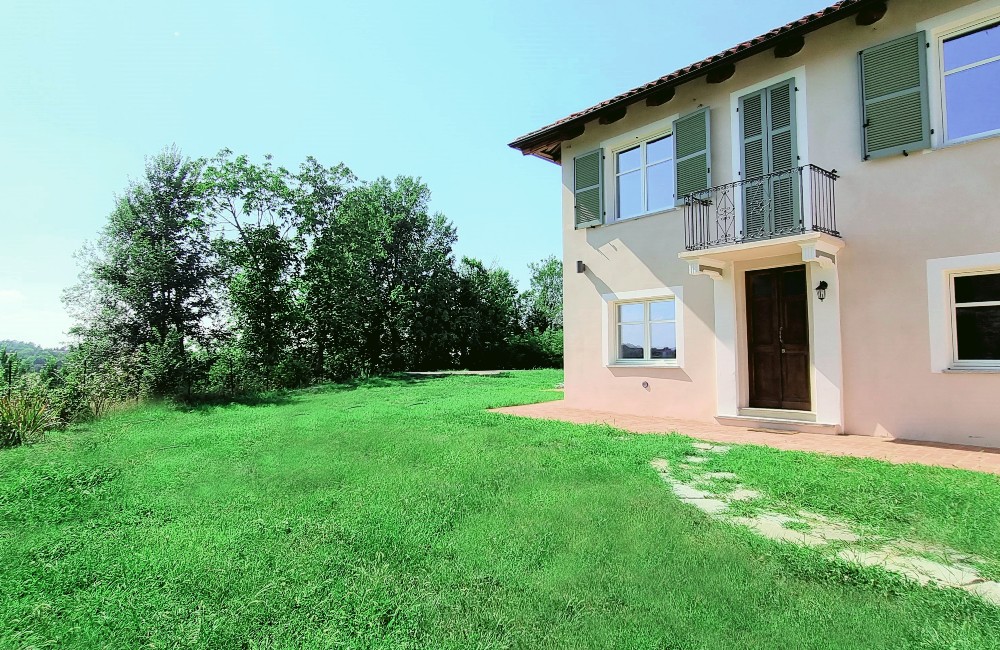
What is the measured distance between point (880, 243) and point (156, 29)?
509 inches

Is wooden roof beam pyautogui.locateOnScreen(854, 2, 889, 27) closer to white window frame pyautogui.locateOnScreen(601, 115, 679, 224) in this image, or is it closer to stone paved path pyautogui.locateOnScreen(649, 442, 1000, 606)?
white window frame pyautogui.locateOnScreen(601, 115, 679, 224)

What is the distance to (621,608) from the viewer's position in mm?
2551

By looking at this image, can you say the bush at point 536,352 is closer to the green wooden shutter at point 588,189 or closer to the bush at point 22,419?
the green wooden shutter at point 588,189

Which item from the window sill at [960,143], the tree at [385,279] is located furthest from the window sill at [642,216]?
the tree at [385,279]

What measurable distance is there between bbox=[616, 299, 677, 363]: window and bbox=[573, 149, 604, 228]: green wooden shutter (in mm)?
1922

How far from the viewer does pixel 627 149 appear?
1024 cm

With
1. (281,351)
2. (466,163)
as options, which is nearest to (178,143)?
(281,351)

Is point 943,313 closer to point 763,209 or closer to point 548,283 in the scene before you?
point 763,209

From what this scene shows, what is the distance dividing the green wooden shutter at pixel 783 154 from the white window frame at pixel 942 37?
62.0 inches

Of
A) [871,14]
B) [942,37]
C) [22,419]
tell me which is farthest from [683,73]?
[22,419]

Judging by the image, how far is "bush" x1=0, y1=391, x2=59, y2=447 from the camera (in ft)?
26.1

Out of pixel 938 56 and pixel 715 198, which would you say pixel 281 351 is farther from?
pixel 938 56

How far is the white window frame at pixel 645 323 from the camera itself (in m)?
9.00

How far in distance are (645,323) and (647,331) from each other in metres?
0.16
